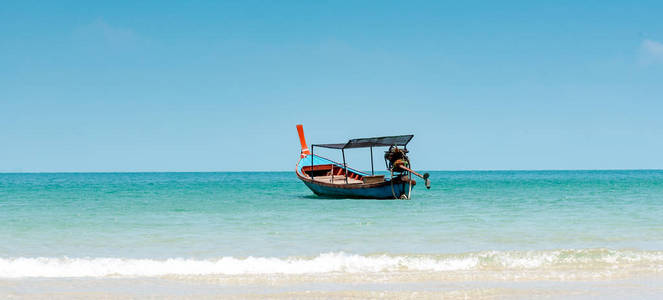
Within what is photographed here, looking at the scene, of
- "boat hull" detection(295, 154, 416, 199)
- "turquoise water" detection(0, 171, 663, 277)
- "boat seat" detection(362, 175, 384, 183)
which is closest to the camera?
"turquoise water" detection(0, 171, 663, 277)

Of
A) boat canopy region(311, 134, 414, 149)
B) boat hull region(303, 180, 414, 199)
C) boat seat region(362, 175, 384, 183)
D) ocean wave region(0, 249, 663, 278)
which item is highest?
boat canopy region(311, 134, 414, 149)

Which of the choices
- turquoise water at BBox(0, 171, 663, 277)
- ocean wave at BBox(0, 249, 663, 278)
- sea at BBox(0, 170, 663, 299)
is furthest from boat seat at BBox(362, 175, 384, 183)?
ocean wave at BBox(0, 249, 663, 278)

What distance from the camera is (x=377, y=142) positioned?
86.0 feet

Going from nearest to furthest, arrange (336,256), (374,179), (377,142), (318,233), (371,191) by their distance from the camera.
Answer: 1. (336,256)
2. (318,233)
3. (377,142)
4. (371,191)
5. (374,179)

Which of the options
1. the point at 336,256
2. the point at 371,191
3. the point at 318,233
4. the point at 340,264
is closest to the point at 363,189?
the point at 371,191

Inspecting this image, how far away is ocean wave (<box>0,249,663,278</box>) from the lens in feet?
32.3

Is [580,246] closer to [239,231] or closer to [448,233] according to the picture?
[448,233]

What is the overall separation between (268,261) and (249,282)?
76.1 inches

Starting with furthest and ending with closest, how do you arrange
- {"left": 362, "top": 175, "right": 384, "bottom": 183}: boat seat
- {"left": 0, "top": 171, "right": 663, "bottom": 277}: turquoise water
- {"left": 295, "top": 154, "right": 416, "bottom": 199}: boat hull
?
{"left": 362, "top": 175, "right": 384, "bottom": 183}: boat seat, {"left": 295, "top": 154, "right": 416, "bottom": 199}: boat hull, {"left": 0, "top": 171, "right": 663, "bottom": 277}: turquoise water

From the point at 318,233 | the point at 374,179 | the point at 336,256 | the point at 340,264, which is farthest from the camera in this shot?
the point at 374,179

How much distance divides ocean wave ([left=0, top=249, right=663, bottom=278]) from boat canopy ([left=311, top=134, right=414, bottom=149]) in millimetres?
14038

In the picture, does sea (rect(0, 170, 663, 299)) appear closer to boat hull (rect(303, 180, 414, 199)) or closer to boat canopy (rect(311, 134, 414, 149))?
boat canopy (rect(311, 134, 414, 149))

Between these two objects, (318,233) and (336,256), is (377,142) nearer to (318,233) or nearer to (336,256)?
(318,233)

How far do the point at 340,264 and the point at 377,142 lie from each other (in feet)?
52.6
